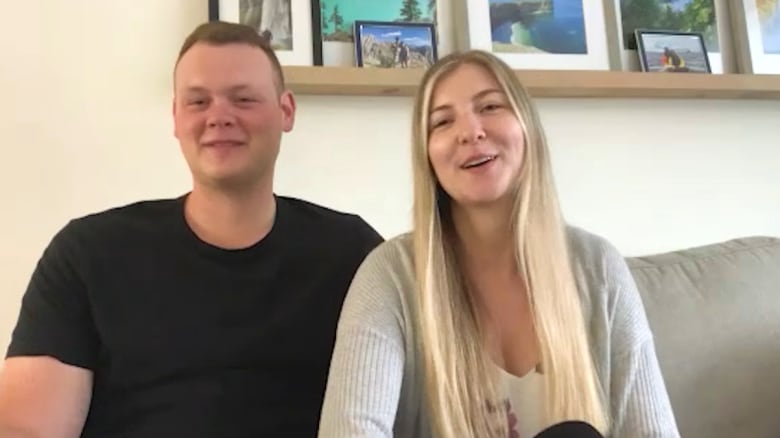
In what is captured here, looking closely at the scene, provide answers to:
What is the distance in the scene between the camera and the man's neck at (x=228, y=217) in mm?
1460

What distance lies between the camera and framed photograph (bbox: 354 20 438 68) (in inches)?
74.9

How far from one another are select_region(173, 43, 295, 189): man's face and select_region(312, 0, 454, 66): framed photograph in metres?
0.40

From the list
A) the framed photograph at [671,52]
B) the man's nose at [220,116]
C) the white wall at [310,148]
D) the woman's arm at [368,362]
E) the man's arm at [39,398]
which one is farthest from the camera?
the framed photograph at [671,52]

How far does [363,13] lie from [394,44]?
10cm

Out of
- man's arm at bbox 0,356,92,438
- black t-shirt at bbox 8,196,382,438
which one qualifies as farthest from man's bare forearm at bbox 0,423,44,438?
black t-shirt at bbox 8,196,382,438

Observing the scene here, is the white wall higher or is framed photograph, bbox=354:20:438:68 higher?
framed photograph, bbox=354:20:438:68

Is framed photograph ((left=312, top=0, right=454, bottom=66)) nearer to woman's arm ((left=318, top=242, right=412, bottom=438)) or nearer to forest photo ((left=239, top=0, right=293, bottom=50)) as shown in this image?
forest photo ((left=239, top=0, right=293, bottom=50))

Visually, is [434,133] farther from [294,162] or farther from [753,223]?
[753,223]

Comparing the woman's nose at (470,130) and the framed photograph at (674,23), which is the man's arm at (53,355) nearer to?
the woman's nose at (470,130)

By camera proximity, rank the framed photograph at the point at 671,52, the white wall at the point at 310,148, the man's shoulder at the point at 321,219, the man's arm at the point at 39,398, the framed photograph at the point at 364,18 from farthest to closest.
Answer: the framed photograph at the point at 671,52
the framed photograph at the point at 364,18
the white wall at the point at 310,148
the man's shoulder at the point at 321,219
the man's arm at the point at 39,398

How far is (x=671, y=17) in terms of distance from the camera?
2.13 metres

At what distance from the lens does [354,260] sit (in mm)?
1516

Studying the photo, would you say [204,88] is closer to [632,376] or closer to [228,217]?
[228,217]

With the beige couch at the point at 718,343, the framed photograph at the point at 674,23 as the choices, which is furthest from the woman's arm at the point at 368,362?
the framed photograph at the point at 674,23
